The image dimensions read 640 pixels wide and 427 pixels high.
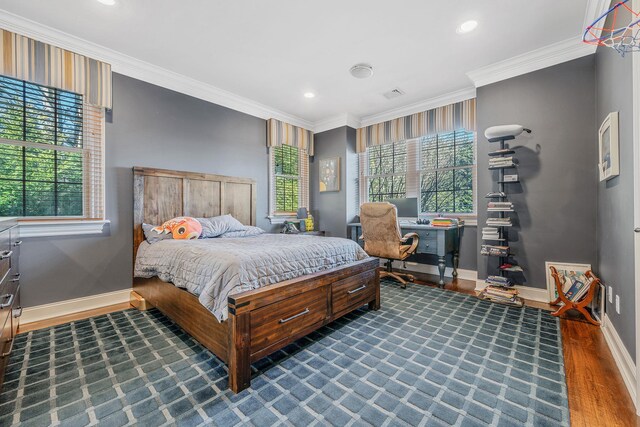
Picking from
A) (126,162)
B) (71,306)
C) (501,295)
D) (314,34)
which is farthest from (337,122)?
(71,306)

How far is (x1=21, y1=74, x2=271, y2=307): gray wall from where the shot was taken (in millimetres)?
2594

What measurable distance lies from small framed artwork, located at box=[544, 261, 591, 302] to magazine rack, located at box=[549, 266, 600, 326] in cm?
10

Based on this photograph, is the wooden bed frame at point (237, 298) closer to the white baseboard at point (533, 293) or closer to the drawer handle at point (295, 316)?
the drawer handle at point (295, 316)

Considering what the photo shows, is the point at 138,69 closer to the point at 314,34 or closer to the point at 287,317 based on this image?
the point at 314,34

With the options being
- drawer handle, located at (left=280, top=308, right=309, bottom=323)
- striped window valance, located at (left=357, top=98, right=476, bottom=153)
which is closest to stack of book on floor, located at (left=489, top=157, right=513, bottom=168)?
striped window valance, located at (left=357, top=98, right=476, bottom=153)

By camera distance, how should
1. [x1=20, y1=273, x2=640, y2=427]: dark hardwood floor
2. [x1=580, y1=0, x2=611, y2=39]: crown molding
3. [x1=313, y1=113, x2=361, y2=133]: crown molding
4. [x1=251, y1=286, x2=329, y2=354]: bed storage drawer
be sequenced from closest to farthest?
1. [x1=20, y1=273, x2=640, y2=427]: dark hardwood floor
2. [x1=251, y1=286, x2=329, y2=354]: bed storage drawer
3. [x1=580, y1=0, x2=611, y2=39]: crown molding
4. [x1=313, y1=113, x2=361, y2=133]: crown molding

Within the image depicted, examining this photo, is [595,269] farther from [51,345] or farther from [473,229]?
[51,345]

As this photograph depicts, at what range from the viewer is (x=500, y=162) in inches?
121

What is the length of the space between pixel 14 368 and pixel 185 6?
2.93 metres

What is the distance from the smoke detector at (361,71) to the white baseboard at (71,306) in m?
3.66

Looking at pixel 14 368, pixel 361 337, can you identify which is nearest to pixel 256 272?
pixel 361 337

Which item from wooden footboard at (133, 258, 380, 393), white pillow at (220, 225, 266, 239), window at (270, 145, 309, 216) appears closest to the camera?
wooden footboard at (133, 258, 380, 393)

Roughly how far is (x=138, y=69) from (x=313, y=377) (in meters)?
3.67

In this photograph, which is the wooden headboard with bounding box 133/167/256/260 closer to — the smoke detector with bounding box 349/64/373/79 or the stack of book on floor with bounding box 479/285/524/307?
the smoke detector with bounding box 349/64/373/79
